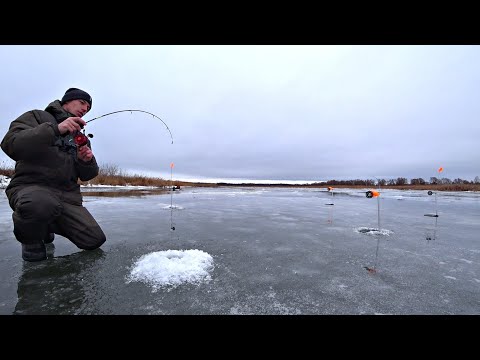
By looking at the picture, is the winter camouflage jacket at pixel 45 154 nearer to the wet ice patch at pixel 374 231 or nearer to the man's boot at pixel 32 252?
the man's boot at pixel 32 252

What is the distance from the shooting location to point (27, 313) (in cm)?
165

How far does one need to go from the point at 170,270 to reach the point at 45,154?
2.24m

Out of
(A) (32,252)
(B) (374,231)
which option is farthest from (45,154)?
(B) (374,231)

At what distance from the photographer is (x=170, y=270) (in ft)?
8.20

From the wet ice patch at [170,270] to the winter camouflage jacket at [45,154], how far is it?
1625mm

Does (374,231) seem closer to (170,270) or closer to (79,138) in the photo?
(170,270)

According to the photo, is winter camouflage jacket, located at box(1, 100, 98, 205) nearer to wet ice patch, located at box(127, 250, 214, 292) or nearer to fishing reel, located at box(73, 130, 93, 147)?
fishing reel, located at box(73, 130, 93, 147)

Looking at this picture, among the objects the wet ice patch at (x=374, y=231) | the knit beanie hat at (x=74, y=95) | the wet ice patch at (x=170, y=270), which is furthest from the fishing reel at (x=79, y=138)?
the wet ice patch at (x=374, y=231)

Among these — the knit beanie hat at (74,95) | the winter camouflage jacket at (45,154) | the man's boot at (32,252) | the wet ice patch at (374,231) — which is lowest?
the wet ice patch at (374,231)

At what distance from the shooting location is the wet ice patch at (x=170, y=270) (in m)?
2.31

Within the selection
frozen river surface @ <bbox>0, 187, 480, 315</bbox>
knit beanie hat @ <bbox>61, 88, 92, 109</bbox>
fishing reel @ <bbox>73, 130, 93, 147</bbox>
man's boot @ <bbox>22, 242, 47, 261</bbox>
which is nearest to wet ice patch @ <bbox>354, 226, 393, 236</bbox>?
frozen river surface @ <bbox>0, 187, 480, 315</bbox>
